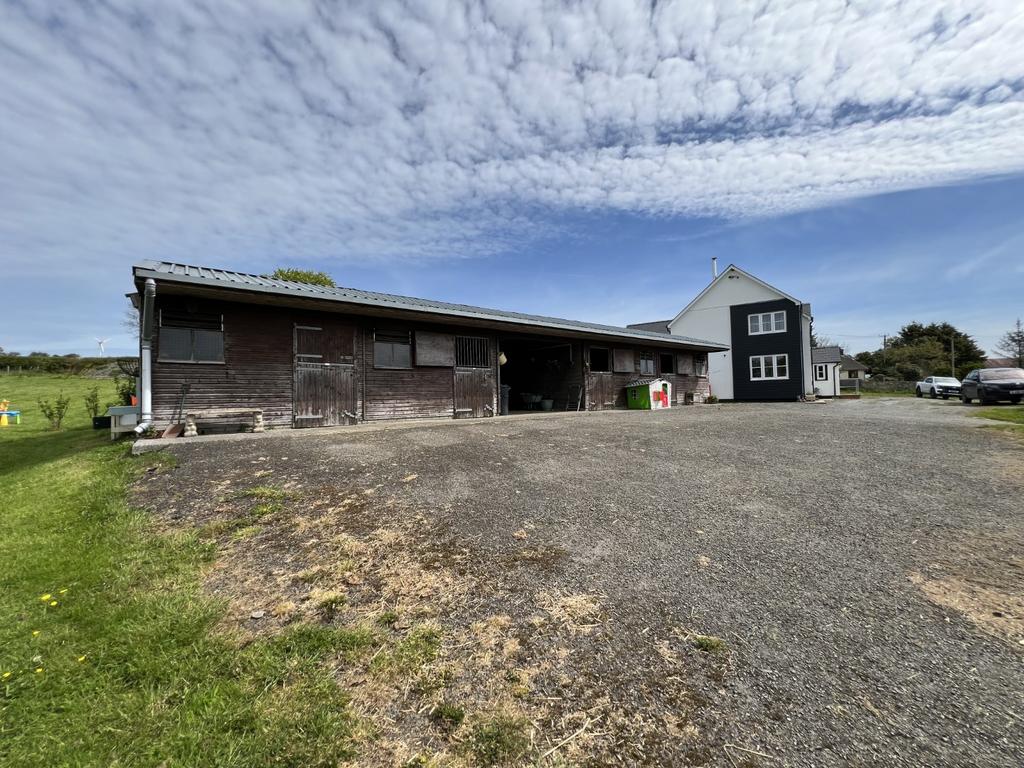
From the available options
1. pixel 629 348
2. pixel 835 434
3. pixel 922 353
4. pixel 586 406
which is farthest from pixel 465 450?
pixel 922 353

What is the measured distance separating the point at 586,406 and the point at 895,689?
13920 mm

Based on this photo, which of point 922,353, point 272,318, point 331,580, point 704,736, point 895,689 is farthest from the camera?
point 922,353

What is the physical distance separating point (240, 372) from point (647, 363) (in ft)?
48.6

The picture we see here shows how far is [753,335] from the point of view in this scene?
25562mm

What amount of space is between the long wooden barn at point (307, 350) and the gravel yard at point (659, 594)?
377cm

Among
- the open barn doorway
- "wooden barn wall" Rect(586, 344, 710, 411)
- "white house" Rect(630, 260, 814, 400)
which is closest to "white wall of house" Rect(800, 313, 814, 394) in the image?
"white house" Rect(630, 260, 814, 400)

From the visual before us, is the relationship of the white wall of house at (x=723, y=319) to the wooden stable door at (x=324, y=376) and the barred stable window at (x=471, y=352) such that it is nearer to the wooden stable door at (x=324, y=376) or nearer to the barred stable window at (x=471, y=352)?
the barred stable window at (x=471, y=352)

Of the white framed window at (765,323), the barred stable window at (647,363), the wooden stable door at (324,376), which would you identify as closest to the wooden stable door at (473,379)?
the wooden stable door at (324,376)

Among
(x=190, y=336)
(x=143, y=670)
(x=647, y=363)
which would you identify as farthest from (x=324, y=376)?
(x=647, y=363)

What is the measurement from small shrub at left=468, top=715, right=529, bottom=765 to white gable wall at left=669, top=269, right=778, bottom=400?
88.0 ft

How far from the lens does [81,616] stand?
260 cm

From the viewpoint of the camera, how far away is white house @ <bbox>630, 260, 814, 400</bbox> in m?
24.3

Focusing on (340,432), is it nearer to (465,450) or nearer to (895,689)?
(465,450)

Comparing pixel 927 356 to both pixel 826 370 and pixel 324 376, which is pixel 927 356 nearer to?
pixel 826 370
